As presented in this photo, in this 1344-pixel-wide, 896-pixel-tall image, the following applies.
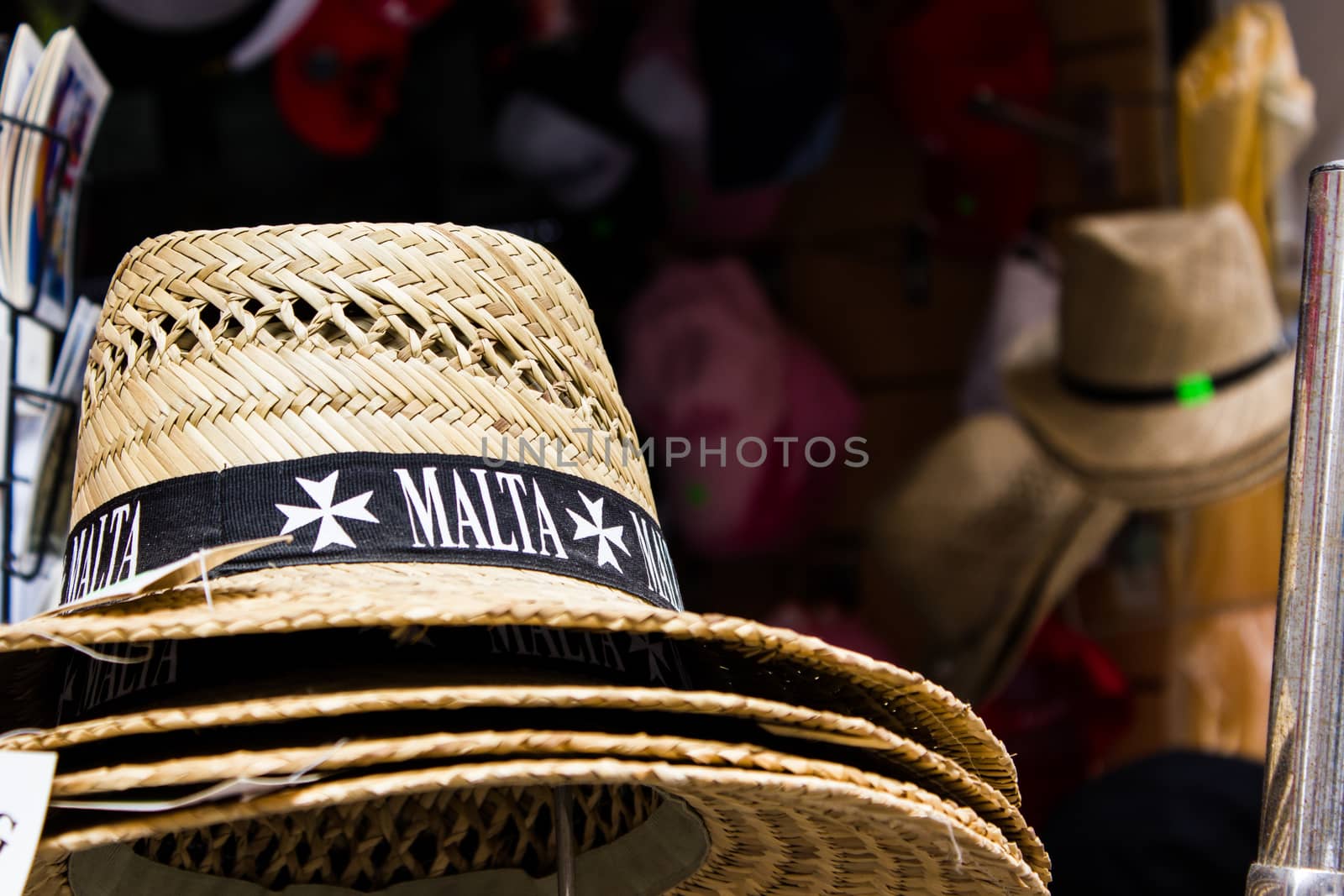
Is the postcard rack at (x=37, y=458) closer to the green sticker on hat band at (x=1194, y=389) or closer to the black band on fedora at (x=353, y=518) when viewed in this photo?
the black band on fedora at (x=353, y=518)

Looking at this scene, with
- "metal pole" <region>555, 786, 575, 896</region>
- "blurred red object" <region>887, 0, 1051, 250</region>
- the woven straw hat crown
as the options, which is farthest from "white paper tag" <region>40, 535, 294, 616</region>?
"blurred red object" <region>887, 0, 1051, 250</region>

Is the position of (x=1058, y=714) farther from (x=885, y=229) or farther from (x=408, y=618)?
(x=408, y=618)

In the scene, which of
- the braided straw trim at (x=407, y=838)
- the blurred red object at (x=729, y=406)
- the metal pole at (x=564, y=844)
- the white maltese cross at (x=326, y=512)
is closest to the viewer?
the white maltese cross at (x=326, y=512)

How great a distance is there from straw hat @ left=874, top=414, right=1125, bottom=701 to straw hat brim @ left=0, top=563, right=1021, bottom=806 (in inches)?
51.4

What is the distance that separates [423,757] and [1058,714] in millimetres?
1723

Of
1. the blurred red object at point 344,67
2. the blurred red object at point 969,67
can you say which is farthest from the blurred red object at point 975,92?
the blurred red object at point 344,67

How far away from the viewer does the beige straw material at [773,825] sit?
22.5 inches

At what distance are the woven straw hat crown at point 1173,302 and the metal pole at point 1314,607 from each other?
1.21m

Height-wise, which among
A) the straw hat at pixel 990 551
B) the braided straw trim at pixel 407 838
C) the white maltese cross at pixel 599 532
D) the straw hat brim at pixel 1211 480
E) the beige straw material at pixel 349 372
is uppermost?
the beige straw material at pixel 349 372

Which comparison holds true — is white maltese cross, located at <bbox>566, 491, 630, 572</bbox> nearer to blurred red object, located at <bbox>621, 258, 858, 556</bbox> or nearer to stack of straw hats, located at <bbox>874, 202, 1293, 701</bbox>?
stack of straw hats, located at <bbox>874, 202, 1293, 701</bbox>

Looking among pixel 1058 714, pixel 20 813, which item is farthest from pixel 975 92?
pixel 20 813

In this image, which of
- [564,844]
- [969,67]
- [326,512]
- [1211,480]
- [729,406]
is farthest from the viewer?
[969,67]

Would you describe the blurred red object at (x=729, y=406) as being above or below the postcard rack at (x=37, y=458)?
below

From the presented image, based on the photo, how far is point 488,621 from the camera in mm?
579
